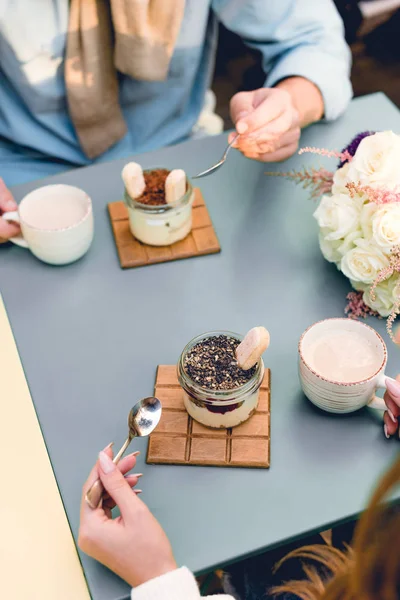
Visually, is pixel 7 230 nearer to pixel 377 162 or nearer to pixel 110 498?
pixel 110 498

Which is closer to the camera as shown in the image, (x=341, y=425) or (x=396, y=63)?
(x=341, y=425)

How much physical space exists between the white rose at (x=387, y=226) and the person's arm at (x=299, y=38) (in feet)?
1.53

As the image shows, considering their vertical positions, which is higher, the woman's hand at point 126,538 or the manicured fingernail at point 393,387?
the manicured fingernail at point 393,387

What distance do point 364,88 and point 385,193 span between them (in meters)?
2.08

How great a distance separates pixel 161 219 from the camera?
1107mm

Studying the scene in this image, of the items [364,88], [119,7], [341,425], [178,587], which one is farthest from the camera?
[364,88]

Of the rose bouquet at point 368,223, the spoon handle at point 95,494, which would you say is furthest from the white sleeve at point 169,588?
the rose bouquet at point 368,223

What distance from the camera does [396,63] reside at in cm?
296

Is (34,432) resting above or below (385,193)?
below

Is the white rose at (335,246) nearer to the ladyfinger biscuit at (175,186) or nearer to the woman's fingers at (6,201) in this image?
the ladyfinger biscuit at (175,186)

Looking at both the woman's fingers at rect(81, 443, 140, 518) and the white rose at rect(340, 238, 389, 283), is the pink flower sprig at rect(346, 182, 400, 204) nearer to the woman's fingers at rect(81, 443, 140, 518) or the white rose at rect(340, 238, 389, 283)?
the white rose at rect(340, 238, 389, 283)

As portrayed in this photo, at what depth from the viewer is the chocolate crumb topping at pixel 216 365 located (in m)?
0.87

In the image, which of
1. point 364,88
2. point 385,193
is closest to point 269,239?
point 385,193

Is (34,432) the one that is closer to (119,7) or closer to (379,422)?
(379,422)
